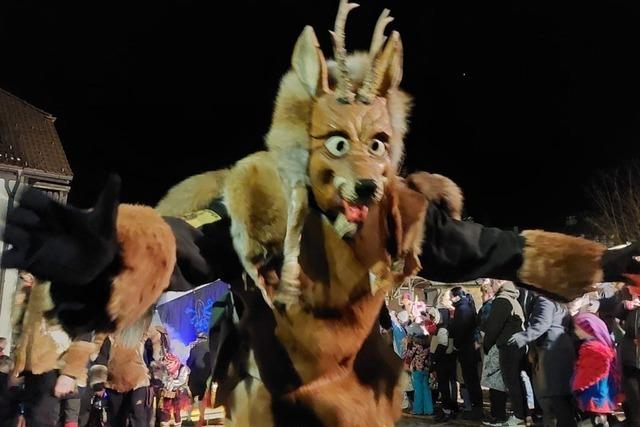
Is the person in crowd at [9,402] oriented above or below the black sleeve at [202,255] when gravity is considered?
below

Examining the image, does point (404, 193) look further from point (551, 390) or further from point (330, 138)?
point (551, 390)

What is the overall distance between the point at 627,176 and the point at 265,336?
806 inches

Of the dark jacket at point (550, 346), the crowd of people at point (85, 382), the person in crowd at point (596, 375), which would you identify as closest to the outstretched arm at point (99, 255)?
the crowd of people at point (85, 382)

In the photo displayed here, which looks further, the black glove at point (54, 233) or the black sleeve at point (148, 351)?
the black sleeve at point (148, 351)

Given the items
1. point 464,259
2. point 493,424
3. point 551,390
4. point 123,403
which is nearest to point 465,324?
point 493,424

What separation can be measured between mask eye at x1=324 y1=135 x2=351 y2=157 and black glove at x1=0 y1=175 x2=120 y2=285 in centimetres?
81

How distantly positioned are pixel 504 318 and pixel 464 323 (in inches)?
37.4

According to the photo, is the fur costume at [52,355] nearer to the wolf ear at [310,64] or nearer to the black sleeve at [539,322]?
the wolf ear at [310,64]

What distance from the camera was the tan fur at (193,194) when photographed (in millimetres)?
2107

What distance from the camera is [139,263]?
5.20 feet

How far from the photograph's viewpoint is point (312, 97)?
211 centimetres

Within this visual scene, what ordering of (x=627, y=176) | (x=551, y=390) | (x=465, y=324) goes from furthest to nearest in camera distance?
1. (x=627, y=176)
2. (x=465, y=324)
3. (x=551, y=390)

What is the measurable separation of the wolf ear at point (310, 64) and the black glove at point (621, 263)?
1186 millimetres

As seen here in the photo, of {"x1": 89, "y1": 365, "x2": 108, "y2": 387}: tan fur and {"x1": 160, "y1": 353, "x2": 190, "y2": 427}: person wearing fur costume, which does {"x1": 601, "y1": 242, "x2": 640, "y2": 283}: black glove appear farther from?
{"x1": 160, "y1": 353, "x2": 190, "y2": 427}: person wearing fur costume
